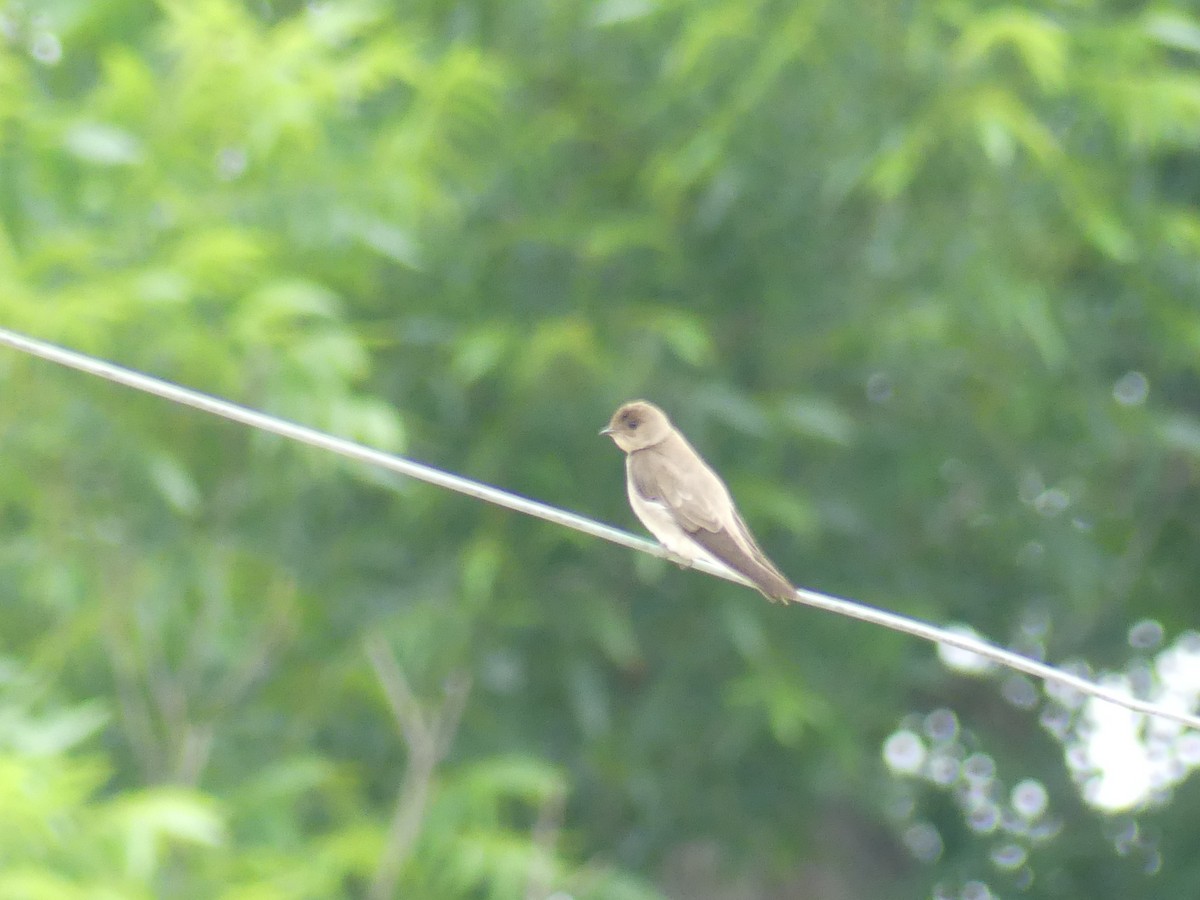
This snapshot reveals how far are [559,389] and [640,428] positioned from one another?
0.79m

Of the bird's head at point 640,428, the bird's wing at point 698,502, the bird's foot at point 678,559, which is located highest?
the bird's head at point 640,428

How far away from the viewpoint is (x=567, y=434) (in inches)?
243

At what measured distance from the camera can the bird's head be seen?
17.3 ft

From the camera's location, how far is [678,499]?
4.88 m

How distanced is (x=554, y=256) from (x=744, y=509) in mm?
1160

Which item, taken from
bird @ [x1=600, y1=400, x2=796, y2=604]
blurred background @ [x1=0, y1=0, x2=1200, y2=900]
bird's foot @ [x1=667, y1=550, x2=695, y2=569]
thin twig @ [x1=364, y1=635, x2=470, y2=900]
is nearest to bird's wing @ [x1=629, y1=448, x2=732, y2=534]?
bird @ [x1=600, y1=400, x2=796, y2=604]

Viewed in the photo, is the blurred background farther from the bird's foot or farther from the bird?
the bird's foot

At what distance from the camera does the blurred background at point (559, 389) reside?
223 inches

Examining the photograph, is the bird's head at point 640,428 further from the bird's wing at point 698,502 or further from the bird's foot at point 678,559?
the bird's foot at point 678,559

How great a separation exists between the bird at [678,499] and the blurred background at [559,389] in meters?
0.56

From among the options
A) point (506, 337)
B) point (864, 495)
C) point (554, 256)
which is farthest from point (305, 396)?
point (864, 495)

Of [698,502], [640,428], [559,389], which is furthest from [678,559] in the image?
[559,389]

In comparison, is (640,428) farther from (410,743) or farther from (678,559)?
(410,743)

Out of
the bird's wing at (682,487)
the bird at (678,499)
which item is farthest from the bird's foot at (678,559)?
the bird's wing at (682,487)
